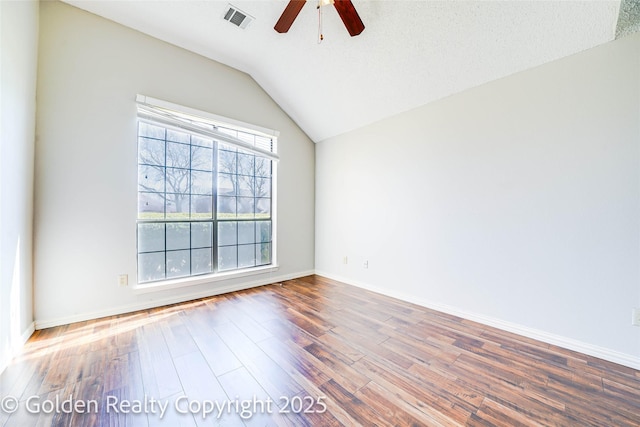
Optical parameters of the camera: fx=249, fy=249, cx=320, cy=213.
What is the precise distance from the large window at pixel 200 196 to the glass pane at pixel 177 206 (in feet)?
0.03

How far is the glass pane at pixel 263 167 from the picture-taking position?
12.3 feet

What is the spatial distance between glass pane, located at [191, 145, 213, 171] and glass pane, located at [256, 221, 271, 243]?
1063mm

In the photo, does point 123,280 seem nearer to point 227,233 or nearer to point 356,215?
point 227,233

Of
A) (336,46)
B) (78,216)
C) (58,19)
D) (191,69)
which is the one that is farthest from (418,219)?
(58,19)

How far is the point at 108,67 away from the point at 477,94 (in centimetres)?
370

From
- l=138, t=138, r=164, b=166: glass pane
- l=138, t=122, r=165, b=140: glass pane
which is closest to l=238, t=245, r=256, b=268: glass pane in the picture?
l=138, t=138, r=164, b=166: glass pane

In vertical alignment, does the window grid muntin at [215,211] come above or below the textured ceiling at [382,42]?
below

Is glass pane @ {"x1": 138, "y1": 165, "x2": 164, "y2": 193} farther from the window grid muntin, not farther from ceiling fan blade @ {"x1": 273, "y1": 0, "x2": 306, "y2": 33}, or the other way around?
ceiling fan blade @ {"x1": 273, "y1": 0, "x2": 306, "y2": 33}

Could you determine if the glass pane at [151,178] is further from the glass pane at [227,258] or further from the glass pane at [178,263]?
the glass pane at [227,258]

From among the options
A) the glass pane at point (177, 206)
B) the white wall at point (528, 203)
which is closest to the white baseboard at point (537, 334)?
the white wall at point (528, 203)

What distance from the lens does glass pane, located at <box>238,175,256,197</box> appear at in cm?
357

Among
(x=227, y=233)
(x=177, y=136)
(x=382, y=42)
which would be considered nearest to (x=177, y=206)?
(x=227, y=233)

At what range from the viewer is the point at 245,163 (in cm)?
361

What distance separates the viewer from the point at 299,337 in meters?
2.12
